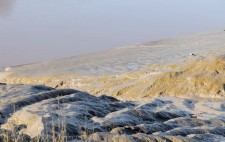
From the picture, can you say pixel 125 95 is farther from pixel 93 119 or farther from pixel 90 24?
pixel 90 24

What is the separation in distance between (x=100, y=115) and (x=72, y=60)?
1139 cm

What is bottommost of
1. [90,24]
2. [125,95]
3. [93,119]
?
[125,95]

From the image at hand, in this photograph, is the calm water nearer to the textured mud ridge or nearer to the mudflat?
the mudflat

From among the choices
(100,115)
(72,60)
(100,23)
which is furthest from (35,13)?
(100,115)

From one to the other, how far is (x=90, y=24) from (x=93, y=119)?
22282 mm

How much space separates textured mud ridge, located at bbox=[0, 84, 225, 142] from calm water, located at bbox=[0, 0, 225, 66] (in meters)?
12.7

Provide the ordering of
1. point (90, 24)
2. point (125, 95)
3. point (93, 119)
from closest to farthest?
point (93, 119) → point (125, 95) → point (90, 24)

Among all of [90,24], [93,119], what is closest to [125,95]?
[93,119]

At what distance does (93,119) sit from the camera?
23.4 feet

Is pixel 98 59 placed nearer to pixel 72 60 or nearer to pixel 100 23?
pixel 72 60

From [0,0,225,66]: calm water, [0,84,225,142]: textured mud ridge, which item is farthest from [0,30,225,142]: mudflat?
[0,0,225,66]: calm water

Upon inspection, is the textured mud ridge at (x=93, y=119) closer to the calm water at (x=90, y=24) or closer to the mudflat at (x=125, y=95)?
the mudflat at (x=125, y=95)

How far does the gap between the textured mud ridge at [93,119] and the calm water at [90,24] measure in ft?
41.6

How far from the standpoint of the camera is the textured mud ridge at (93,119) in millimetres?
5941
